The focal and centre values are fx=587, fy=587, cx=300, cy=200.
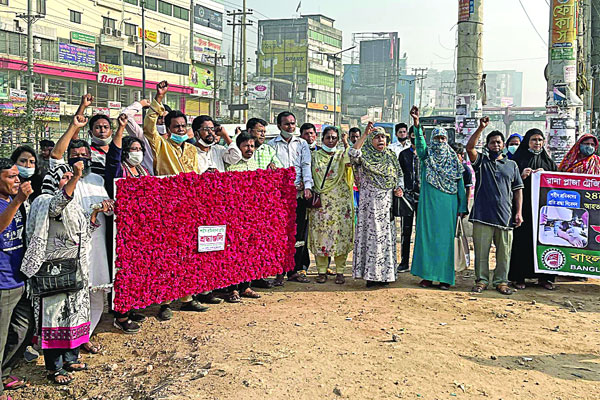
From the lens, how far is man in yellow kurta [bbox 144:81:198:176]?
566 cm

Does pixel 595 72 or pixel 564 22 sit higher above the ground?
pixel 564 22

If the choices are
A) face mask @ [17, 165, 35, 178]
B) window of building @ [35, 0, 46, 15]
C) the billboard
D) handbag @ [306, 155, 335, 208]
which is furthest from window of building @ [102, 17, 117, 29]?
face mask @ [17, 165, 35, 178]

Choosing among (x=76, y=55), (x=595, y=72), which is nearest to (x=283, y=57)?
(x=76, y=55)

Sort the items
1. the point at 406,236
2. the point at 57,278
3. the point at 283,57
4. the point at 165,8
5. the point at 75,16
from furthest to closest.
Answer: the point at 283,57, the point at 165,8, the point at 75,16, the point at 406,236, the point at 57,278

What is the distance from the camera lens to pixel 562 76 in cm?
870

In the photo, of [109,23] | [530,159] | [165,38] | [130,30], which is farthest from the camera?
Answer: [165,38]

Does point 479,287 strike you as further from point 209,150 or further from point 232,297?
point 209,150

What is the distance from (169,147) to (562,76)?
609 centimetres

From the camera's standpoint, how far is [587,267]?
7020 mm

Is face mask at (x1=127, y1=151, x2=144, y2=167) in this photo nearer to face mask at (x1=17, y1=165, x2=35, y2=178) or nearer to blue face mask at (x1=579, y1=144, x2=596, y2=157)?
face mask at (x1=17, y1=165, x2=35, y2=178)

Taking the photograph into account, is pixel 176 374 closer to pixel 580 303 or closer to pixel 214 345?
pixel 214 345

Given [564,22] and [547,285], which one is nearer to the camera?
[547,285]

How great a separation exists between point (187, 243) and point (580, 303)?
172 inches

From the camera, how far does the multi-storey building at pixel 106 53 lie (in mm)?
34688
